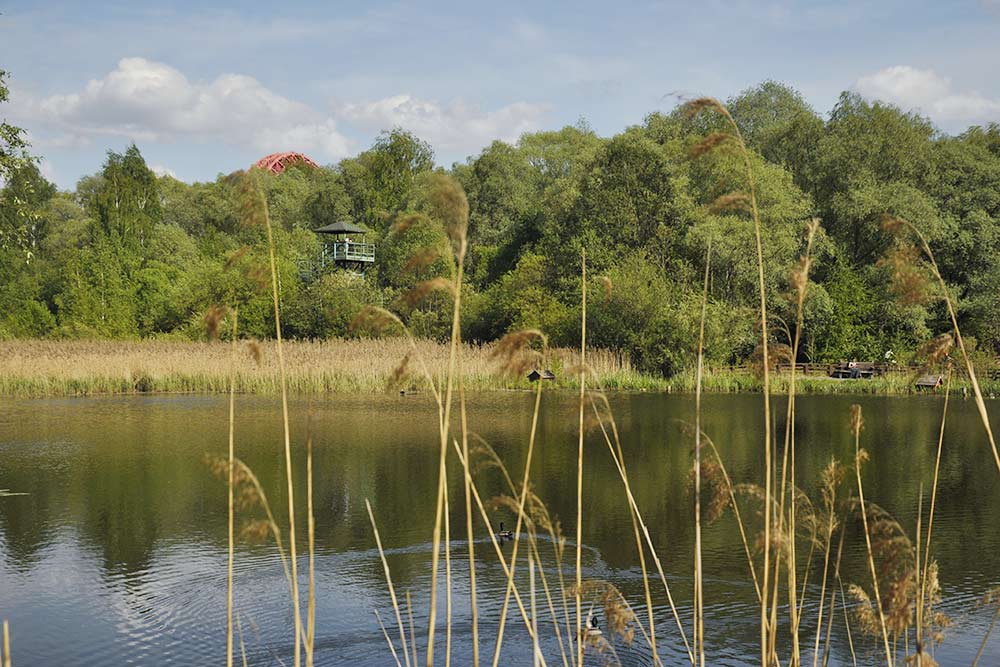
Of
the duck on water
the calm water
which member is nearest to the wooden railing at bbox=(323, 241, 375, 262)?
the calm water

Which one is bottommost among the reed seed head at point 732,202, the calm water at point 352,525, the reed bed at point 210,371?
the calm water at point 352,525

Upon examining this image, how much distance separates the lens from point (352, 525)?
11.5 metres

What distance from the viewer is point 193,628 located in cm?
778

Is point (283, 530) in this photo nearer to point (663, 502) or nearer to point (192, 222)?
point (663, 502)

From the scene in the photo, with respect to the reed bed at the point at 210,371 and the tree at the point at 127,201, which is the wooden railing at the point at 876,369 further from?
the tree at the point at 127,201

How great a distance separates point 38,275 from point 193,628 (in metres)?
44.6

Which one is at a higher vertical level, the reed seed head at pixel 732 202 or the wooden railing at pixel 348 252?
the wooden railing at pixel 348 252

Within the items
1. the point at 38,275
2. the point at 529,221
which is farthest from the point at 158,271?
the point at 529,221

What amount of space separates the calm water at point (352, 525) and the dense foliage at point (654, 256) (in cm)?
926

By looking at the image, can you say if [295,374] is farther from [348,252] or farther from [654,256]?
[348,252]

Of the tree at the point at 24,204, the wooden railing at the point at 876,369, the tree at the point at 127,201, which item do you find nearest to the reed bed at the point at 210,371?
the tree at the point at 24,204

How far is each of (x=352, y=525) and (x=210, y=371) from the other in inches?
642

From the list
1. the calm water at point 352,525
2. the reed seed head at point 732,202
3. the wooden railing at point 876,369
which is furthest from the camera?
the wooden railing at point 876,369

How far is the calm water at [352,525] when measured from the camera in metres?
7.62
